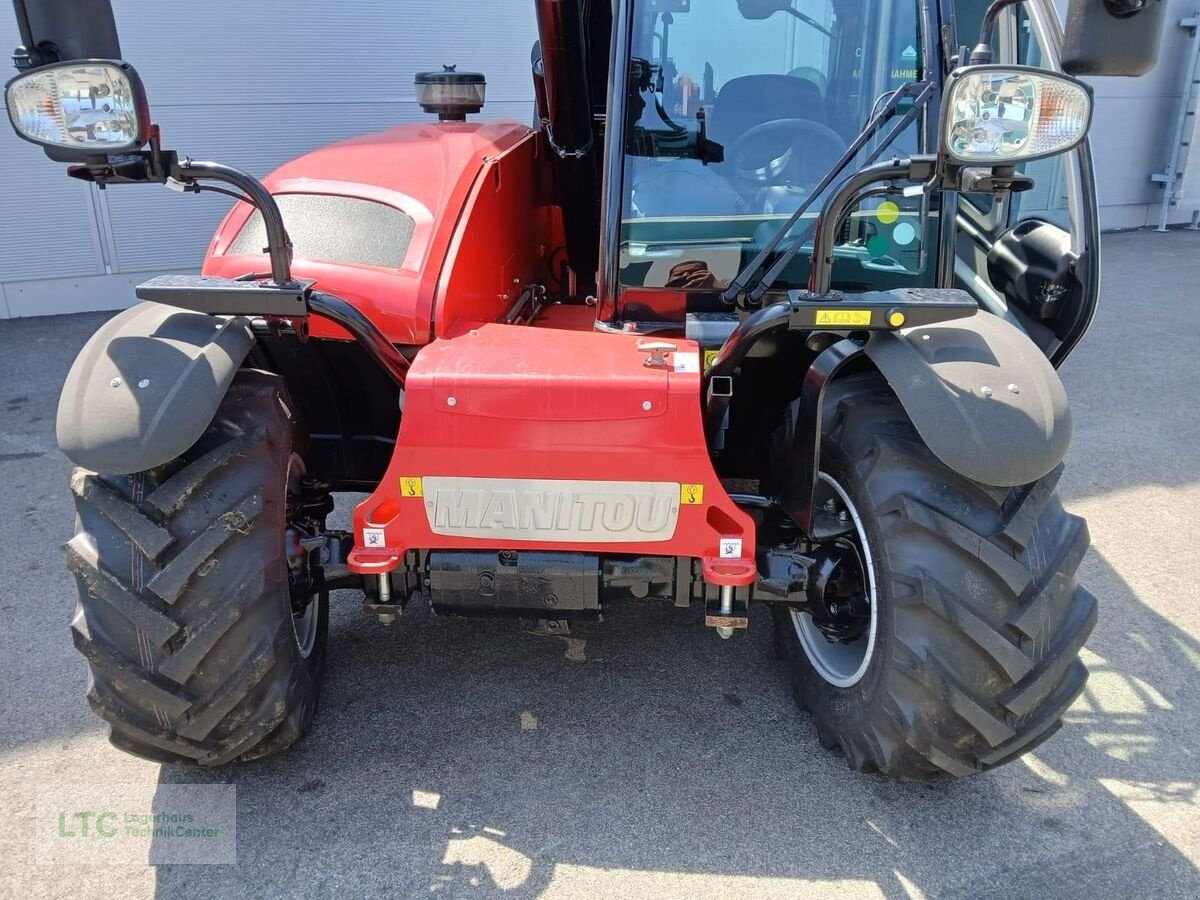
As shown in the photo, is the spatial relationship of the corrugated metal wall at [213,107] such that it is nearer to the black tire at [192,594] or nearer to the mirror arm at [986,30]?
the black tire at [192,594]

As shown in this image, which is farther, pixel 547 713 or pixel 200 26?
pixel 200 26

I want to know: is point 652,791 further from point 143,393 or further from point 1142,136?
point 1142,136

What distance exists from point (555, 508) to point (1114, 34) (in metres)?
1.53

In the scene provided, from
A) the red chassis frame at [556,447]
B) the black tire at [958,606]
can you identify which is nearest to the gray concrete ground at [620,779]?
the black tire at [958,606]

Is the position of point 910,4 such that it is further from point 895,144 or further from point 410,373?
point 410,373

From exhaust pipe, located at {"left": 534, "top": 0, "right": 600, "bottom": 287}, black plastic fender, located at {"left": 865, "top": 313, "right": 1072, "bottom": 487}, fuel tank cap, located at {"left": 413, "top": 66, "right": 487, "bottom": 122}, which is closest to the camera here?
black plastic fender, located at {"left": 865, "top": 313, "right": 1072, "bottom": 487}

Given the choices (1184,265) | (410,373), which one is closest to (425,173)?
(410,373)

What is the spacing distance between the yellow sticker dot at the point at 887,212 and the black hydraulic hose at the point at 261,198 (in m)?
1.71

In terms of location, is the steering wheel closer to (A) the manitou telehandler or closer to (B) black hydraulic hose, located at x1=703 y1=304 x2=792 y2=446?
(A) the manitou telehandler

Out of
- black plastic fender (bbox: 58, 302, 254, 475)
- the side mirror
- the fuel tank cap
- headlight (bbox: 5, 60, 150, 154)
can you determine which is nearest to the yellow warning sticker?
the side mirror

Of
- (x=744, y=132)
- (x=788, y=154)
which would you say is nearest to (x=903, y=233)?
(x=788, y=154)

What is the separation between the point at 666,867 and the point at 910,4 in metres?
2.55

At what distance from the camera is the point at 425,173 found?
10.7 ft

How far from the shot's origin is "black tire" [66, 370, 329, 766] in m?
→ 2.23
